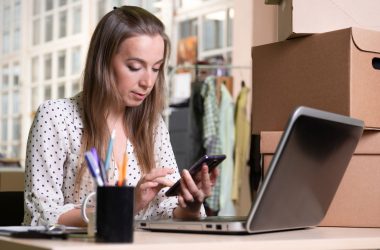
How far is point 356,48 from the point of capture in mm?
1555

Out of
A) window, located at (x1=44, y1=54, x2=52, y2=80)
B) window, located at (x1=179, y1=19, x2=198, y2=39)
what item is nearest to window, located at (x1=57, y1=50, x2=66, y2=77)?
window, located at (x1=44, y1=54, x2=52, y2=80)

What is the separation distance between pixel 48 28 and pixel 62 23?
0.59 feet

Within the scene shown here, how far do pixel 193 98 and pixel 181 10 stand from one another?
169cm

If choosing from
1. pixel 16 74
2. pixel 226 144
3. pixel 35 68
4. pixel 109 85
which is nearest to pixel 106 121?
pixel 109 85

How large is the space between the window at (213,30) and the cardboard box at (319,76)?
12.6 ft

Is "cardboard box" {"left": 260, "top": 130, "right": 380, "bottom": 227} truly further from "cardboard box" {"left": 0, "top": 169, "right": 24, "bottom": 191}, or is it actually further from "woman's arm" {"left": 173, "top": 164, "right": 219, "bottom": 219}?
"cardboard box" {"left": 0, "top": 169, "right": 24, "bottom": 191}

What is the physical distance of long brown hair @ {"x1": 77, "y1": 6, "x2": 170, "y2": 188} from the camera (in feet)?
5.21

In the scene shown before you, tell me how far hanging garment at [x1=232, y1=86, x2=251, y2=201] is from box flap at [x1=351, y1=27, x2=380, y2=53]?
287 cm

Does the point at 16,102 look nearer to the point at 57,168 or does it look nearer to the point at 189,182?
the point at 57,168

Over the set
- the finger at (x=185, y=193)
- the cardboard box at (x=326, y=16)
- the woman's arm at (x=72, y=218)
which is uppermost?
the cardboard box at (x=326, y=16)

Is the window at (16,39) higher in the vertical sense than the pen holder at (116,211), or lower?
higher

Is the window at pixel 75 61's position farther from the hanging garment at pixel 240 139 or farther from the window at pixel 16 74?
the hanging garment at pixel 240 139

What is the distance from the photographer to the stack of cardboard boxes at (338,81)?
1552 mm

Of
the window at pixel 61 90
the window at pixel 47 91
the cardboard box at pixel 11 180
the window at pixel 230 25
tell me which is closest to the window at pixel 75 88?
the window at pixel 61 90
